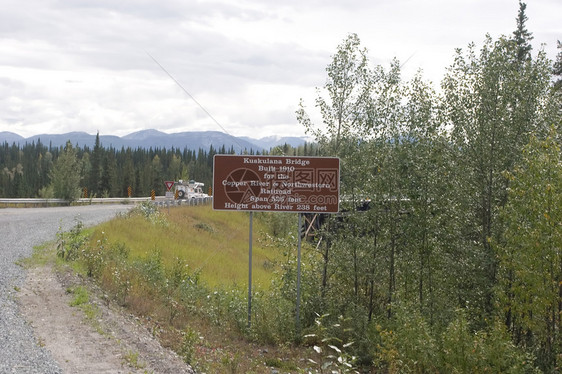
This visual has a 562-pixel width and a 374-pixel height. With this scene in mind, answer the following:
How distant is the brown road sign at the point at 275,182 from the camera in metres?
11.6

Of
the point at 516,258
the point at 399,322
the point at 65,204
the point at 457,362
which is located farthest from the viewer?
the point at 65,204

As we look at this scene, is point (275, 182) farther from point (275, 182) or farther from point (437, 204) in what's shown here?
point (437, 204)

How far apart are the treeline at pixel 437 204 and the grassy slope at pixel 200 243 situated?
8.45 feet

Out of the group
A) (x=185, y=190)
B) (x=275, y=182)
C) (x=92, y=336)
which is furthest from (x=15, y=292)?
(x=185, y=190)

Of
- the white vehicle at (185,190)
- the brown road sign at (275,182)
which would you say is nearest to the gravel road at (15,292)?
the brown road sign at (275,182)

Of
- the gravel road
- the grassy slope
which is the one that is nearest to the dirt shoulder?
the gravel road

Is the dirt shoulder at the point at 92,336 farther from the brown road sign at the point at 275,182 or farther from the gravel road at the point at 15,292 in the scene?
the brown road sign at the point at 275,182

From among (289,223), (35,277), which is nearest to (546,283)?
(35,277)

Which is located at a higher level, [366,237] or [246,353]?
[366,237]

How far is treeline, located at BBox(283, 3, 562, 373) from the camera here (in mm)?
11641

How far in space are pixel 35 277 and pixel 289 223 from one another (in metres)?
20.7

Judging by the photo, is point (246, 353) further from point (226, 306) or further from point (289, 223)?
point (289, 223)

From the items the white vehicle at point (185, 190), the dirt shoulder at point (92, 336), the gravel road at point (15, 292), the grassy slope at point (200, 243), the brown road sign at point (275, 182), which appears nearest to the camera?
the gravel road at point (15, 292)

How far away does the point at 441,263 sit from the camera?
44.2ft
